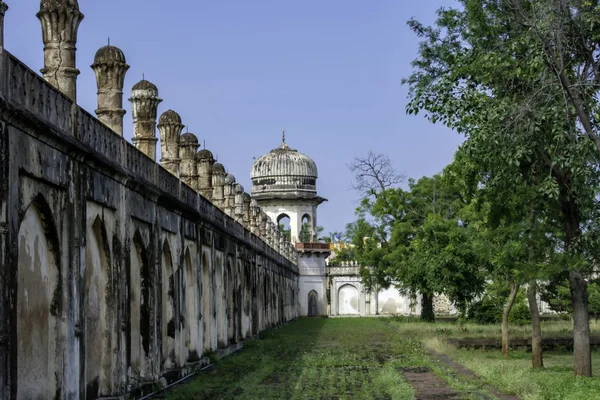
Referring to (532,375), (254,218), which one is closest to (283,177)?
(254,218)

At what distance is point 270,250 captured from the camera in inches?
1775

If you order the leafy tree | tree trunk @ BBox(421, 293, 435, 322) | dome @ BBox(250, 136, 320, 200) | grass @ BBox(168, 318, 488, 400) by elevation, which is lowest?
grass @ BBox(168, 318, 488, 400)

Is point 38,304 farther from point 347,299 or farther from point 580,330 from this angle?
point 347,299

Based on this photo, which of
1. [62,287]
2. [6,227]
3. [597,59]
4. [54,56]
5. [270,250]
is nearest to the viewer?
[6,227]

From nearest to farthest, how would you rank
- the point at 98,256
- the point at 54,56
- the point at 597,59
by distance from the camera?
the point at 54,56, the point at 98,256, the point at 597,59

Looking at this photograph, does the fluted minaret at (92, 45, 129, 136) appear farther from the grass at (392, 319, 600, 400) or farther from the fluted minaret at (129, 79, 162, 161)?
the grass at (392, 319, 600, 400)

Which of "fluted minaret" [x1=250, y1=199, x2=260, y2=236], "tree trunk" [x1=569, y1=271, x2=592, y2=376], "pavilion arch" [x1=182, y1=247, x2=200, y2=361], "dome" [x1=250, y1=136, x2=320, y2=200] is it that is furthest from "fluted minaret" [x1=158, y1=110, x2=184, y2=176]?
"dome" [x1=250, y1=136, x2=320, y2=200]

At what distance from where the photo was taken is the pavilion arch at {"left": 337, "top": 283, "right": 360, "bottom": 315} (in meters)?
70.8

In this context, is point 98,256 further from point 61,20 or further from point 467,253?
point 467,253

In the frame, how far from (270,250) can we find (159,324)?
82.9ft

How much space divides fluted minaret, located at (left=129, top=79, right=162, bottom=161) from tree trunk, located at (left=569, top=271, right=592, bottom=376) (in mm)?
8382

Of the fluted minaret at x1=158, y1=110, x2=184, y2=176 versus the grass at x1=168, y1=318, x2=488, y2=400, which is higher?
the fluted minaret at x1=158, y1=110, x2=184, y2=176

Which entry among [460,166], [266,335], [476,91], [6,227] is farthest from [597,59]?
[266,335]

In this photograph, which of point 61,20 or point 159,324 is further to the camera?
point 159,324
